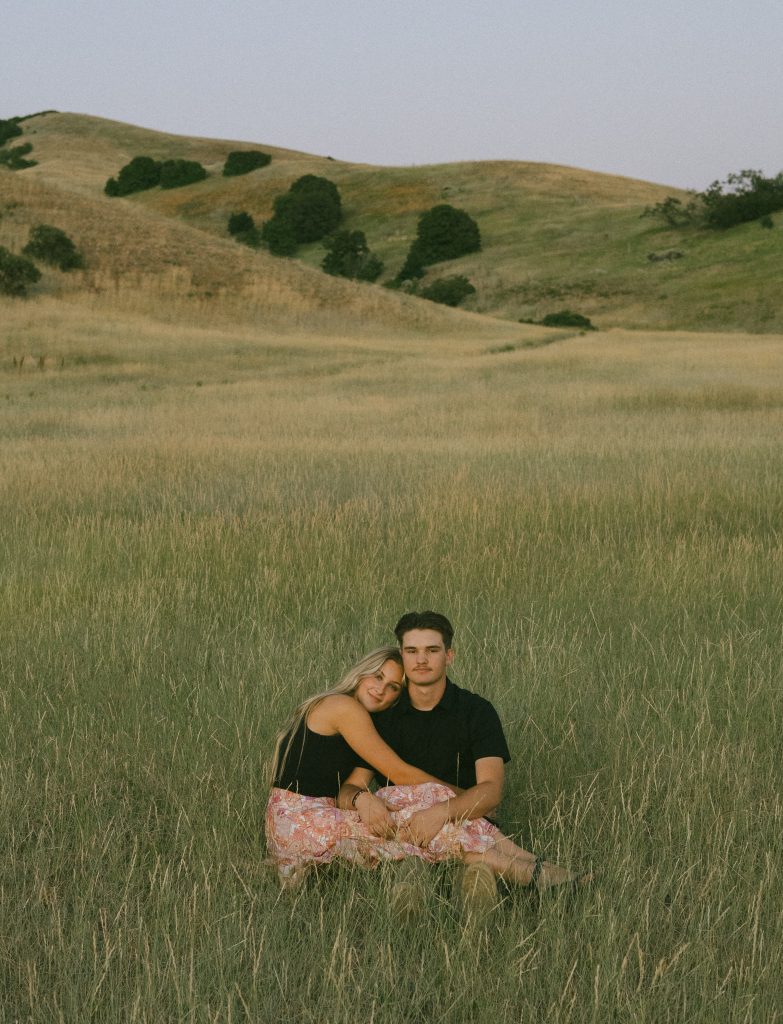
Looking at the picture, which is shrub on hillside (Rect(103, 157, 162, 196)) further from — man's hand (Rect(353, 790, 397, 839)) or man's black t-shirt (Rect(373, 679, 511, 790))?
man's hand (Rect(353, 790, 397, 839))

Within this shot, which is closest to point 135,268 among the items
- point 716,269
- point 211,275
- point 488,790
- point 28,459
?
point 211,275

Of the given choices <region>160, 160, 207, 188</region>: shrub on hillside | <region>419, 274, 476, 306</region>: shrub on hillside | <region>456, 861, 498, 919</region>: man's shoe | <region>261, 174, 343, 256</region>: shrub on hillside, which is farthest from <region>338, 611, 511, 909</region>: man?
<region>160, 160, 207, 188</region>: shrub on hillside

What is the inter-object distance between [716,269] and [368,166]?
47.7 meters

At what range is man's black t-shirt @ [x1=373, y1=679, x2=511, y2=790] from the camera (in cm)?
407

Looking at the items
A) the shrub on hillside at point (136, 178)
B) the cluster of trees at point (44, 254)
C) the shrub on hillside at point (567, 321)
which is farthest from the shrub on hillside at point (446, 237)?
the cluster of trees at point (44, 254)

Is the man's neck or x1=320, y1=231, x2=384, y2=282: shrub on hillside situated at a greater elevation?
x1=320, y1=231, x2=384, y2=282: shrub on hillside

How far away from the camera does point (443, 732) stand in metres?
4.12

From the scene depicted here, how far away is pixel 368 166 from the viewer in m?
106

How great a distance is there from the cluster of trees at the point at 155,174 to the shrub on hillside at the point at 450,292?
38.8 m

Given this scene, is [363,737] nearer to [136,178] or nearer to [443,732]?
[443,732]

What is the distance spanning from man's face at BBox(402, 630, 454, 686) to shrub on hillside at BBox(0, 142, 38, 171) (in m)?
104

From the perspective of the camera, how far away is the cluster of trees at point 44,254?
40.6 m

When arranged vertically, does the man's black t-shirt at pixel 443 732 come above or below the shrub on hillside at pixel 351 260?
below

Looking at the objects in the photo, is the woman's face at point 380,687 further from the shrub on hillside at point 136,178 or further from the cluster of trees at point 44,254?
the shrub on hillside at point 136,178
